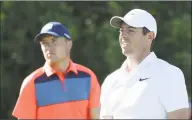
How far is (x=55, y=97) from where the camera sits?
464 centimetres

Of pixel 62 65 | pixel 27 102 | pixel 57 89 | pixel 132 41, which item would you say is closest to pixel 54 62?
pixel 62 65

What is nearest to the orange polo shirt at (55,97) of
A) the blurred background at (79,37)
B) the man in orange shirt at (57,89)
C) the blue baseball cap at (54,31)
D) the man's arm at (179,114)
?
the man in orange shirt at (57,89)

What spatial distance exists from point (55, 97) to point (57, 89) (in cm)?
6

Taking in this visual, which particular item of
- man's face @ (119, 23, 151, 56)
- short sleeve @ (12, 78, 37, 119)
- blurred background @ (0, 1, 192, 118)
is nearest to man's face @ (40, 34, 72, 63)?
short sleeve @ (12, 78, 37, 119)

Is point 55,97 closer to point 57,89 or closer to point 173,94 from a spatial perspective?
point 57,89

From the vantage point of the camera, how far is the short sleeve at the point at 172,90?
3.85 m

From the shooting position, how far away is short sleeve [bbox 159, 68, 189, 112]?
3846 millimetres

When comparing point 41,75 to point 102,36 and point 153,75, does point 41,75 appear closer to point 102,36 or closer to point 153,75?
point 153,75

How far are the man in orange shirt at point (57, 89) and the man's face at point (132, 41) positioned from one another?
0.68 meters

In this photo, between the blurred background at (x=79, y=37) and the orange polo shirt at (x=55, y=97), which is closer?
the orange polo shirt at (x=55, y=97)

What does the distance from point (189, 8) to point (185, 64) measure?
767 mm

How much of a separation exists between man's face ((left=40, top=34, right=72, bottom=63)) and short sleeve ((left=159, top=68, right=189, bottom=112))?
101 cm

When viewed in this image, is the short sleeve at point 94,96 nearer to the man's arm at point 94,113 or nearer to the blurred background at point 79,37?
the man's arm at point 94,113

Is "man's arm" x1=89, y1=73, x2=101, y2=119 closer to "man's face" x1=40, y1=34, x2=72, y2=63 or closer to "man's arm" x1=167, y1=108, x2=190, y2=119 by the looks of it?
"man's face" x1=40, y1=34, x2=72, y2=63
